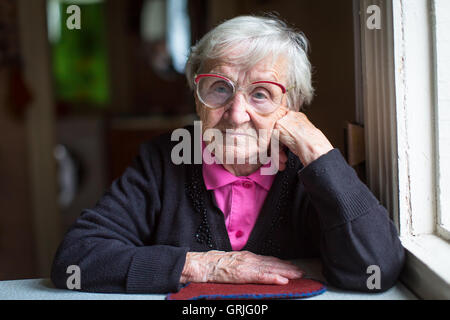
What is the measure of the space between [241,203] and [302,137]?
0.80 feet

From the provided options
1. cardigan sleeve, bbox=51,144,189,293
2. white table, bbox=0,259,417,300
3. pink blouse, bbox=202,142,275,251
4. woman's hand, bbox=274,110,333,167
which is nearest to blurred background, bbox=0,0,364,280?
woman's hand, bbox=274,110,333,167

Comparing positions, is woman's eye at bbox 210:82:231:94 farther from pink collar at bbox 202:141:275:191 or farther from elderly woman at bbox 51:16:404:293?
pink collar at bbox 202:141:275:191

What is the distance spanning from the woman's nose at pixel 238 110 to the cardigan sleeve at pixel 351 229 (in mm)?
201

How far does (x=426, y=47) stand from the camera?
1.02 meters

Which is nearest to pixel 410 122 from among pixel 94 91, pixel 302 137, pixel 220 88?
pixel 302 137

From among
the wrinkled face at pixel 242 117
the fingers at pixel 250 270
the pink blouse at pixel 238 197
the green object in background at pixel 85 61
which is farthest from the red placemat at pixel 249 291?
the green object in background at pixel 85 61

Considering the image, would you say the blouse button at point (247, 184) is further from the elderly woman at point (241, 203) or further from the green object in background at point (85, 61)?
the green object in background at point (85, 61)

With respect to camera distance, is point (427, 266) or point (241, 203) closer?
point (427, 266)

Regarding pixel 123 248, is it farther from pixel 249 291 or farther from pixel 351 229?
pixel 351 229

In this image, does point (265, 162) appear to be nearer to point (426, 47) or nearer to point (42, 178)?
point (426, 47)

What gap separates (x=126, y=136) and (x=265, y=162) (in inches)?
121

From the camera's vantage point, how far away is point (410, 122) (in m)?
1.02
